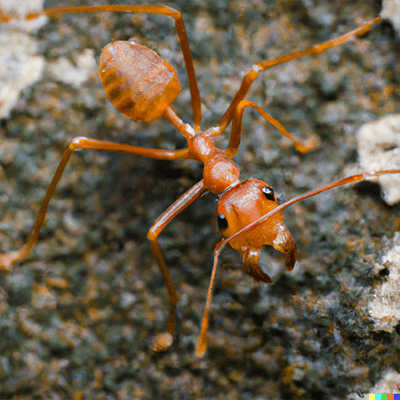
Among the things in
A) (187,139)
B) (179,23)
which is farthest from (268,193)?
(179,23)

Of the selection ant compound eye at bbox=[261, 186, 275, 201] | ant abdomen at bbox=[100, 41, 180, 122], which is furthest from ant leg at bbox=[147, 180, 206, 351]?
ant abdomen at bbox=[100, 41, 180, 122]

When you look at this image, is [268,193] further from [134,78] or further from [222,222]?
[134,78]

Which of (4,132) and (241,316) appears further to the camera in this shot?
(4,132)

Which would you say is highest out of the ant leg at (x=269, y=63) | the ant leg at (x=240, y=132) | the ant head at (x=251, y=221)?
the ant leg at (x=269, y=63)

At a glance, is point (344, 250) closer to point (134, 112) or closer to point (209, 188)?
point (209, 188)

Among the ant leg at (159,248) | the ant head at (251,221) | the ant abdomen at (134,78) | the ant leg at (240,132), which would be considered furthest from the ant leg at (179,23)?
the ant head at (251,221)

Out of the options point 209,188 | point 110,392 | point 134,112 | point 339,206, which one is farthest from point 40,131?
point 339,206

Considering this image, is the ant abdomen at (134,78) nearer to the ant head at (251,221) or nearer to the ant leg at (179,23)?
the ant leg at (179,23)
